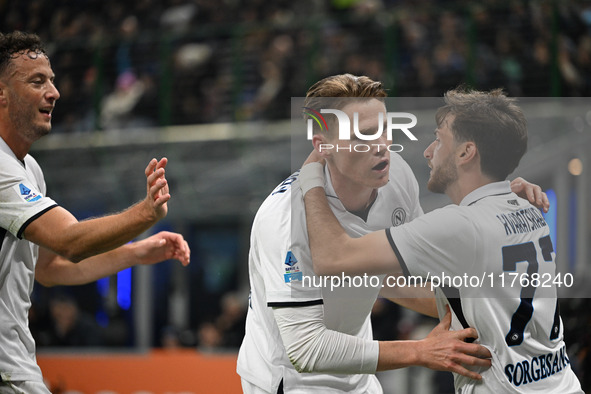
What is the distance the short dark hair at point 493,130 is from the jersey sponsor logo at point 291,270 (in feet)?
2.65

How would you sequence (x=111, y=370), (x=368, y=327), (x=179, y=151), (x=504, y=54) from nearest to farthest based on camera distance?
(x=368, y=327)
(x=111, y=370)
(x=504, y=54)
(x=179, y=151)

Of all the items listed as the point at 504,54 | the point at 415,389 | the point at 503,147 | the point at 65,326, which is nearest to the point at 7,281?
the point at 503,147

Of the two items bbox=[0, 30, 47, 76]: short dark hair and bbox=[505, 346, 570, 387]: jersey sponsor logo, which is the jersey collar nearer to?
bbox=[505, 346, 570, 387]: jersey sponsor logo

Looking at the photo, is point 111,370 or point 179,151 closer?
point 111,370

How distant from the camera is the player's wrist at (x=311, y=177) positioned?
3004 millimetres

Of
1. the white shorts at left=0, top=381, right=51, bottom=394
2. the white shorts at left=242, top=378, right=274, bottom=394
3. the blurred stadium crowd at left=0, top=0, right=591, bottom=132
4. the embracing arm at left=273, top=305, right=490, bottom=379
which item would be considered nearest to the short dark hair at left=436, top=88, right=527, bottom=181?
the embracing arm at left=273, top=305, right=490, bottom=379

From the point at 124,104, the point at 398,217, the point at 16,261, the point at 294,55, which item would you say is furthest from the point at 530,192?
the point at 124,104

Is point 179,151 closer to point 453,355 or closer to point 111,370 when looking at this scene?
point 111,370

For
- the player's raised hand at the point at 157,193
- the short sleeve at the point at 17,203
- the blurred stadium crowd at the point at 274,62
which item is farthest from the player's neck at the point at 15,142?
the blurred stadium crowd at the point at 274,62

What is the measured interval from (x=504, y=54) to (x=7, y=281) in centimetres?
677

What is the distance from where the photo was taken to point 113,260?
12.4 ft

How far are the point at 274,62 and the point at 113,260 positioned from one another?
6492 millimetres

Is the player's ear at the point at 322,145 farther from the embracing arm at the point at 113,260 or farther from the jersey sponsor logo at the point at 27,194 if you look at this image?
the jersey sponsor logo at the point at 27,194

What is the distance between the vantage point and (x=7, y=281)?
3.32 m
